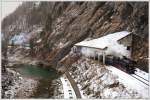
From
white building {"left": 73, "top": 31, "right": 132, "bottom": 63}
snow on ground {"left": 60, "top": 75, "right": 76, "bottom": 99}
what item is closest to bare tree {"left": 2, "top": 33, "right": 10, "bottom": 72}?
snow on ground {"left": 60, "top": 75, "right": 76, "bottom": 99}

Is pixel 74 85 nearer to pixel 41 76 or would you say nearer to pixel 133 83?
pixel 41 76

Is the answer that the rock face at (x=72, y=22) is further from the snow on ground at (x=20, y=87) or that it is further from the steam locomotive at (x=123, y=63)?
the snow on ground at (x=20, y=87)

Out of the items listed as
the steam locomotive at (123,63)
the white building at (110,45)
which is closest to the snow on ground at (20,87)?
the white building at (110,45)

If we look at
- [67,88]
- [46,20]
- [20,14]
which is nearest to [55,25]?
[46,20]

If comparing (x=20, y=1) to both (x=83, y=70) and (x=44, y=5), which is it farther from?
(x=83, y=70)

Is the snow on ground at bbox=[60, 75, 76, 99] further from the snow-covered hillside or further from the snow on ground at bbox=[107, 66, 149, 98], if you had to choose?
the snow on ground at bbox=[107, 66, 149, 98]
